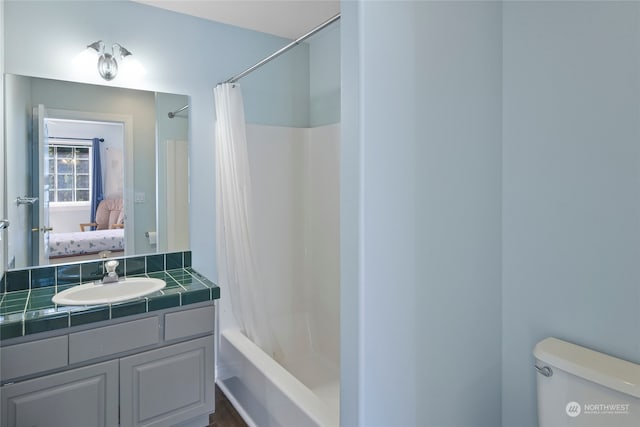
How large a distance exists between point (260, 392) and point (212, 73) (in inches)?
78.9

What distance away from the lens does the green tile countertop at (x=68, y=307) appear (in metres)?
1.49

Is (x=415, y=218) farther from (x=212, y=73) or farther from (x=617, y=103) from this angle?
(x=212, y=73)

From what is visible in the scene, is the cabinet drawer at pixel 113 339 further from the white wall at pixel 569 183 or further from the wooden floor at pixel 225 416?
the white wall at pixel 569 183

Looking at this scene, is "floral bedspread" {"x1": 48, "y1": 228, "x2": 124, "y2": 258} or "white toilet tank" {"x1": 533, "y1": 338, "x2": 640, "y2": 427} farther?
"floral bedspread" {"x1": 48, "y1": 228, "x2": 124, "y2": 258}

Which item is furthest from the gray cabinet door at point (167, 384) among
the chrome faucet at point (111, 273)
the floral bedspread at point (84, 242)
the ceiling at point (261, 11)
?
the ceiling at point (261, 11)

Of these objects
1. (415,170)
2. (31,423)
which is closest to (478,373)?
(415,170)

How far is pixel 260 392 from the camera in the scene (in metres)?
1.96

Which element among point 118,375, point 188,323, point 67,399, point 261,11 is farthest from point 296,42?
point 67,399

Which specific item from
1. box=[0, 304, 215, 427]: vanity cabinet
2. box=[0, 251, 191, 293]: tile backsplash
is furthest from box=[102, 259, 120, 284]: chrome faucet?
box=[0, 304, 215, 427]: vanity cabinet

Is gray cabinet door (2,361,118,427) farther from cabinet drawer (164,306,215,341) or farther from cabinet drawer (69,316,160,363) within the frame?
cabinet drawer (164,306,215,341)

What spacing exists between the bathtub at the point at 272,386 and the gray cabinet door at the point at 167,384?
226 millimetres

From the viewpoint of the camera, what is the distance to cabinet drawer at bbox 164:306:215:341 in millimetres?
1849

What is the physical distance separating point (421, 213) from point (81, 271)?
191cm

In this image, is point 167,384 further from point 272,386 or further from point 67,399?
point 272,386
